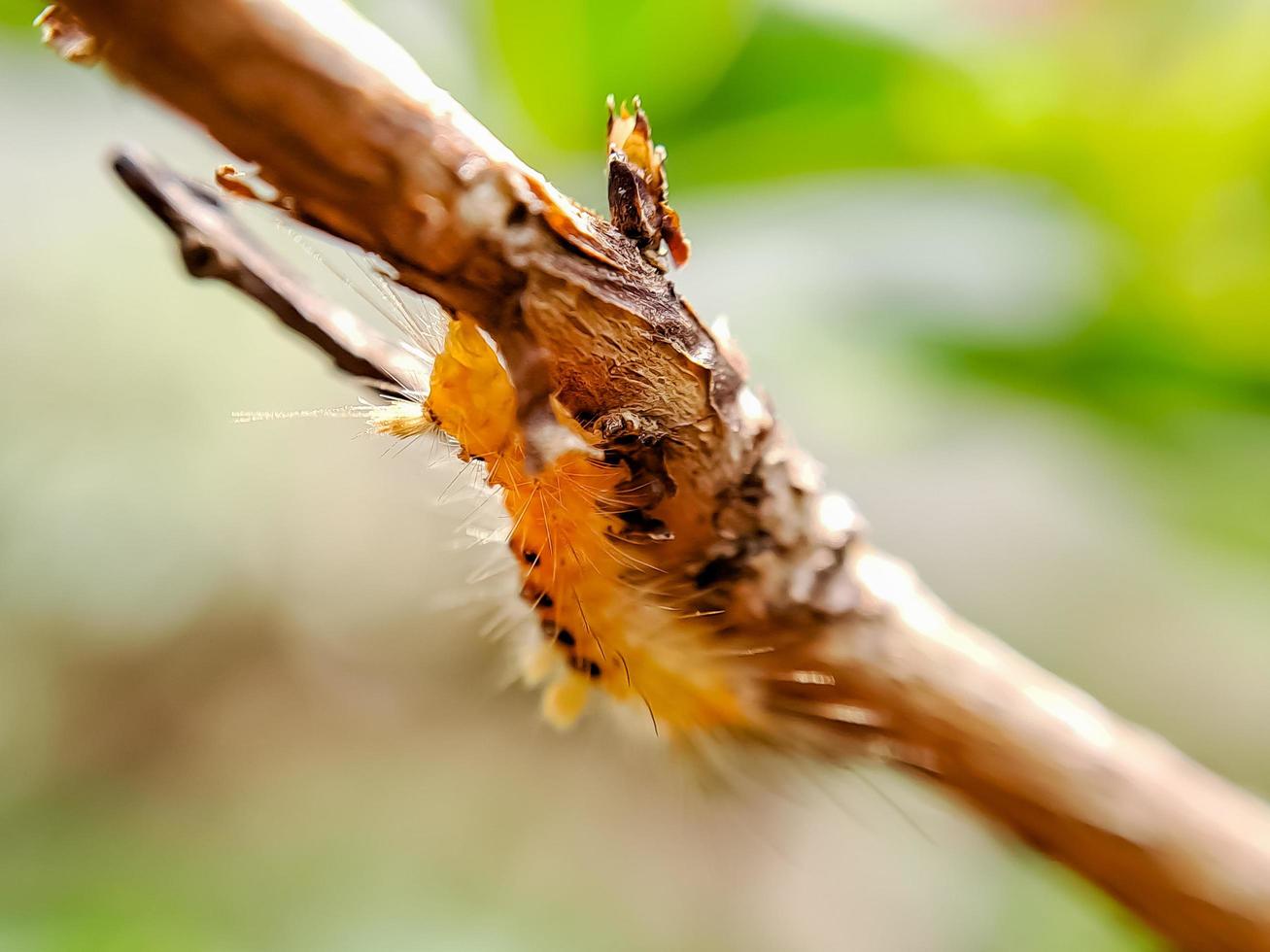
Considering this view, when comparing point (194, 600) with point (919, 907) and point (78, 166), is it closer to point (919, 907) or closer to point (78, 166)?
point (78, 166)

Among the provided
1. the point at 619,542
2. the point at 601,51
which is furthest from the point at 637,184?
the point at 601,51

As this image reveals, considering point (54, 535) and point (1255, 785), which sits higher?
point (1255, 785)

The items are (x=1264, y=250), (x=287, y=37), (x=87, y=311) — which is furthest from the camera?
(x=87, y=311)

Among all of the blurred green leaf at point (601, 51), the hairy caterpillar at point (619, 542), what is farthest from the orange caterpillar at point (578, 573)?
the blurred green leaf at point (601, 51)

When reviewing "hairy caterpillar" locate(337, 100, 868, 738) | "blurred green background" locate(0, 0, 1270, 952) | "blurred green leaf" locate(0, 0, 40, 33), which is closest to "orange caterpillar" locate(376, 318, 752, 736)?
"hairy caterpillar" locate(337, 100, 868, 738)

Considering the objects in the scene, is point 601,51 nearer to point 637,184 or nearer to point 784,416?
point 784,416

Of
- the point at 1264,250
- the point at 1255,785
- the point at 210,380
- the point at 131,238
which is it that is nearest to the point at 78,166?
the point at 131,238
